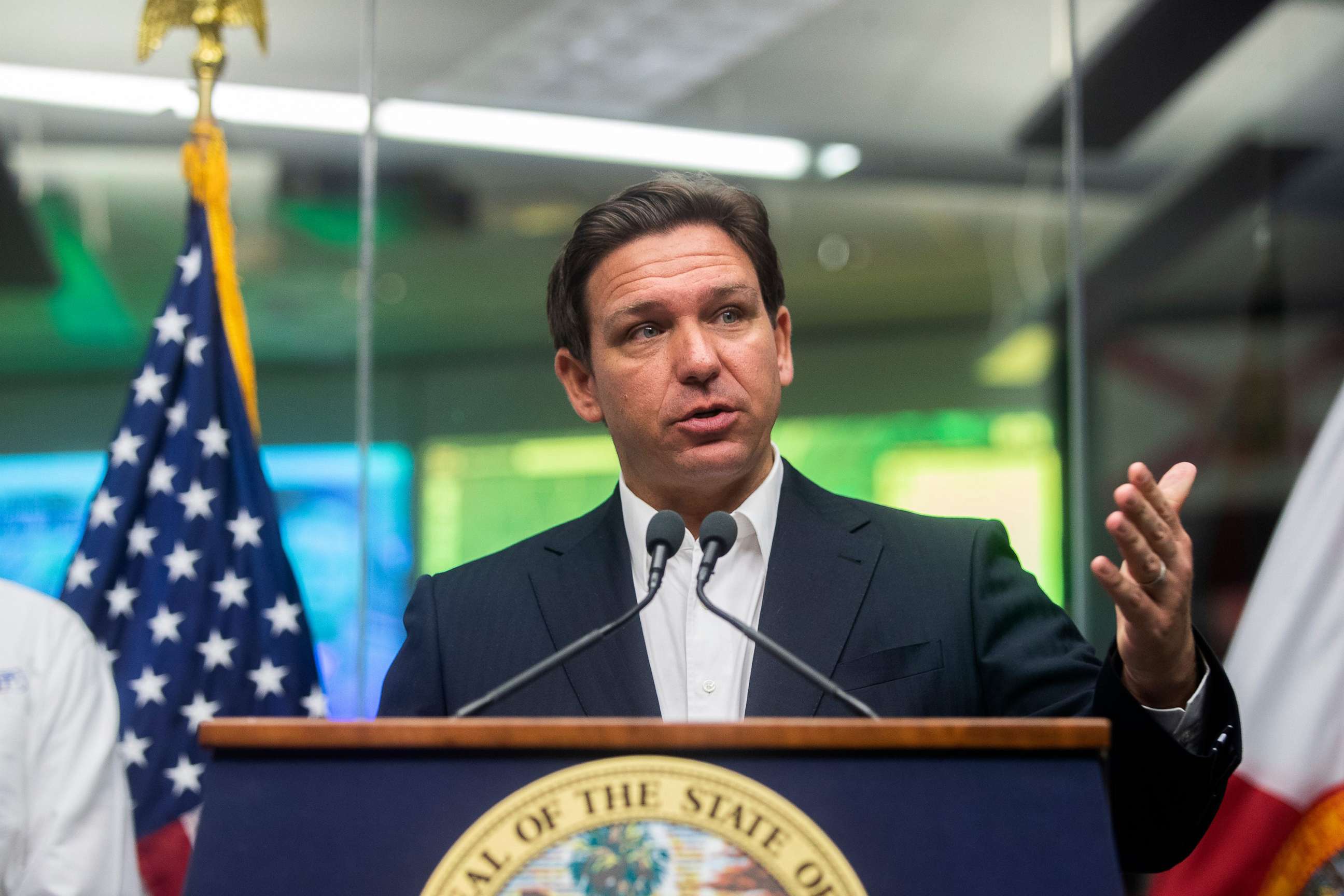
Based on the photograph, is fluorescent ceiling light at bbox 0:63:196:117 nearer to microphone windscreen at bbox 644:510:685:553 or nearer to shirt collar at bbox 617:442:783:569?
shirt collar at bbox 617:442:783:569

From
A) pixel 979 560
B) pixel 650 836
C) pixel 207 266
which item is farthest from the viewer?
pixel 207 266

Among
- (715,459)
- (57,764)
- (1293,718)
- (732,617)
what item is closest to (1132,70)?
(1293,718)

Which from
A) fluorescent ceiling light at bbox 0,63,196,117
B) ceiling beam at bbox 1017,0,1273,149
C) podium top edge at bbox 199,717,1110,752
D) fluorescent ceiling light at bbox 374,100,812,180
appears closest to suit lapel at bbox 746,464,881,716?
podium top edge at bbox 199,717,1110,752

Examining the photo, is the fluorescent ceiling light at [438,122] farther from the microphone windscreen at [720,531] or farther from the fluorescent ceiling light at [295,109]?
the microphone windscreen at [720,531]

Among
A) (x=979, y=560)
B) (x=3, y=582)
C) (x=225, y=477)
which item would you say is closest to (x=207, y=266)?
(x=225, y=477)

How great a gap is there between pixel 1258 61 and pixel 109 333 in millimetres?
3963

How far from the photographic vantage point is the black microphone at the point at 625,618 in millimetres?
1363

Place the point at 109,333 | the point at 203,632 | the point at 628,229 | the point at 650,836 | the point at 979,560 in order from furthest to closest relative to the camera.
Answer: the point at 109,333, the point at 203,632, the point at 628,229, the point at 979,560, the point at 650,836

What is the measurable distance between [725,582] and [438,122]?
9.78 feet

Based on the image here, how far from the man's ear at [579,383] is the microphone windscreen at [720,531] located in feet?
2.16

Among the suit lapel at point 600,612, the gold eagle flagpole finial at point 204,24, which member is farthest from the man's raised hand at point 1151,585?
the gold eagle flagpole finial at point 204,24

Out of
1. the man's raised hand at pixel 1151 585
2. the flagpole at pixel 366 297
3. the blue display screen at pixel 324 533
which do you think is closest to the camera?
the man's raised hand at pixel 1151 585

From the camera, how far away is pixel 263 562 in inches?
122

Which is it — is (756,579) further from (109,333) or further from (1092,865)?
(109,333)
